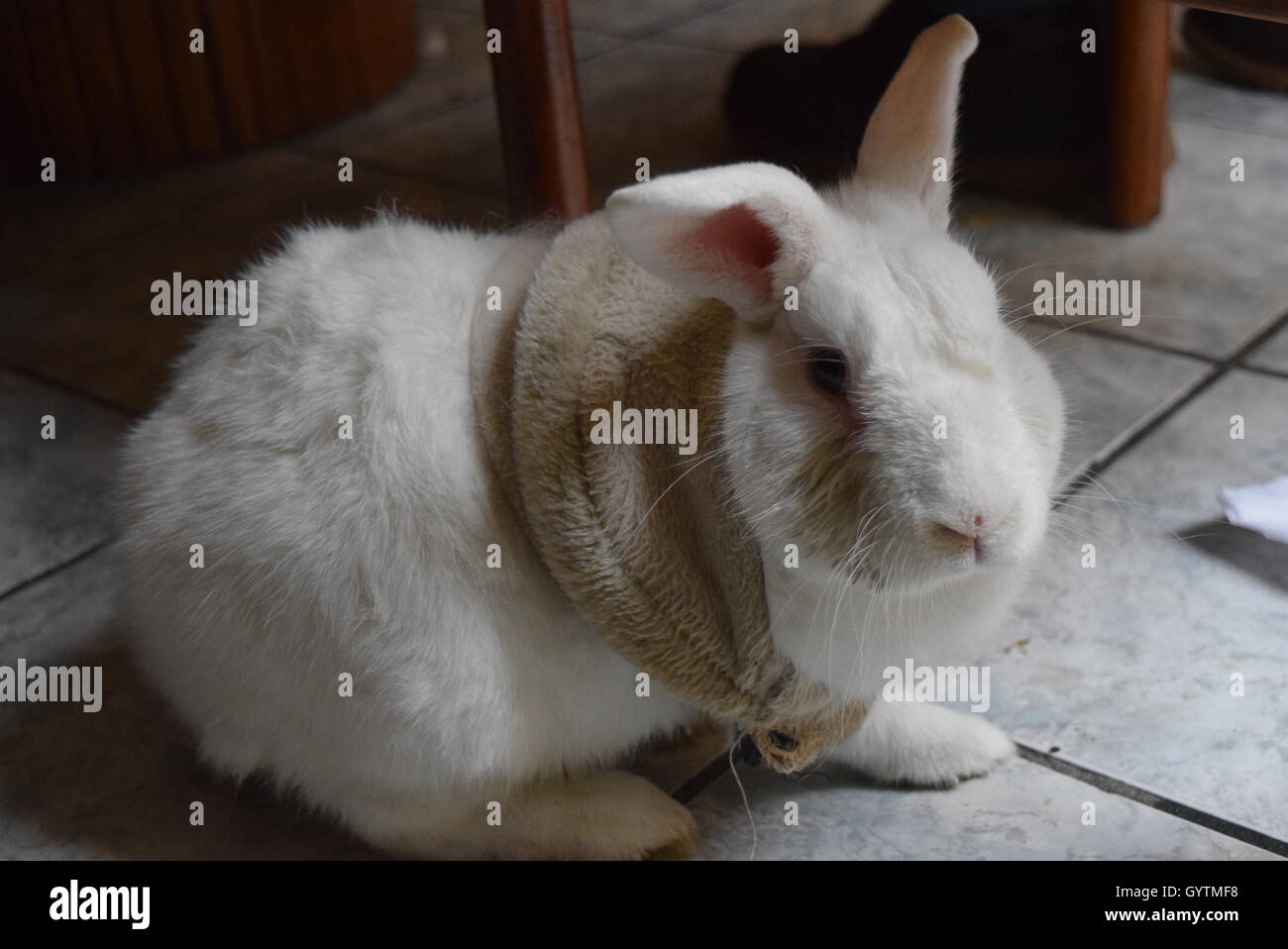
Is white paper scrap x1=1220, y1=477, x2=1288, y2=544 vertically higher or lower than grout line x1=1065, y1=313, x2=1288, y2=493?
lower

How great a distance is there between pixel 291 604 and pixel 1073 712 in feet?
2.37

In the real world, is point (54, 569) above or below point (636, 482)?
below

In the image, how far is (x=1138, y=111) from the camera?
2.08 metres

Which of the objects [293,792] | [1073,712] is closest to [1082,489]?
[1073,712]

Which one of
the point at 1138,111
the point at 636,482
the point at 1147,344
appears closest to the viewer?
the point at 636,482

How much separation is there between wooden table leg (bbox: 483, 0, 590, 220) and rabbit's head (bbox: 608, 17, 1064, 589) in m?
0.68

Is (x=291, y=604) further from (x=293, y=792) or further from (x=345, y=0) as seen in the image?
(x=345, y=0)

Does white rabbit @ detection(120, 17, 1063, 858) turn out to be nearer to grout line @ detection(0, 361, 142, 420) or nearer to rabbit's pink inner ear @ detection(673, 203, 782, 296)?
rabbit's pink inner ear @ detection(673, 203, 782, 296)

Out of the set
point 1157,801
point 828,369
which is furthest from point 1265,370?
point 828,369

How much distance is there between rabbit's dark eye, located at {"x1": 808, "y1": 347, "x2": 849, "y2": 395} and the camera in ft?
3.20

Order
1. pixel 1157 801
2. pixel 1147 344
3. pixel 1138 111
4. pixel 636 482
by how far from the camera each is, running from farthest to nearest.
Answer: pixel 1138 111, pixel 1147 344, pixel 1157 801, pixel 636 482

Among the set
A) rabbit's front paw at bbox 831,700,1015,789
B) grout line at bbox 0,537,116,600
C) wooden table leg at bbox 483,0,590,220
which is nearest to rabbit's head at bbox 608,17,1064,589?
rabbit's front paw at bbox 831,700,1015,789

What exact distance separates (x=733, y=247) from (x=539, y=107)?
78 cm

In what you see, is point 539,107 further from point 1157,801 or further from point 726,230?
point 1157,801
